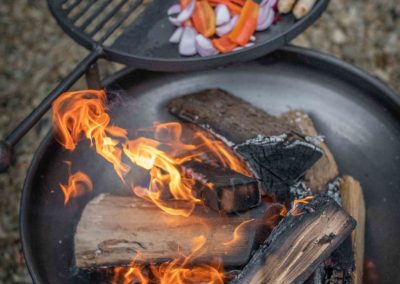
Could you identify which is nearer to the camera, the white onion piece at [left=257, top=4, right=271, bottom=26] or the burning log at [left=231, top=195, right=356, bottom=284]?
the burning log at [left=231, top=195, right=356, bottom=284]

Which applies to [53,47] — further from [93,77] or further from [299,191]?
[299,191]

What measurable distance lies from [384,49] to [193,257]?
237cm

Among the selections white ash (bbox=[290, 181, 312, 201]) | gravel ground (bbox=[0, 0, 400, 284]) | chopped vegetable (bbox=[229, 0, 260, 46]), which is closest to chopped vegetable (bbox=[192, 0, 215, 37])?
chopped vegetable (bbox=[229, 0, 260, 46])

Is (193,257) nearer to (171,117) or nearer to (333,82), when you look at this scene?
(171,117)

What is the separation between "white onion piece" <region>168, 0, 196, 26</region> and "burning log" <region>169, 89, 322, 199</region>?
1.12 feet

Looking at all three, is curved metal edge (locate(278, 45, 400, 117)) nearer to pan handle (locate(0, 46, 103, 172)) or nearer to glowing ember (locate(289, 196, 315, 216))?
glowing ember (locate(289, 196, 315, 216))

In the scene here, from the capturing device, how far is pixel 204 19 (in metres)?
2.22

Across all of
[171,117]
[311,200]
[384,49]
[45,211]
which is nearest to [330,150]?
[311,200]

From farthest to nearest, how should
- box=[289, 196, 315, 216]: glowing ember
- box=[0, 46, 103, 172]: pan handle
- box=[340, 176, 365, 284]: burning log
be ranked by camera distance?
box=[340, 176, 365, 284]: burning log < box=[289, 196, 315, 216]: glowing ember < box=[0, 46, 103, 172]: pan handle

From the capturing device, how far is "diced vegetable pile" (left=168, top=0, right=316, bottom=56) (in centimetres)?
213

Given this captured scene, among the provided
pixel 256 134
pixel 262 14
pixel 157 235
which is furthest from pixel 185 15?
pixel 157 235

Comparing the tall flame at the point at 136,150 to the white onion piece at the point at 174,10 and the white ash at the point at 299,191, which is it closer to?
the white ash at the point at 299,191

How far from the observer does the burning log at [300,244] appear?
1712 mm

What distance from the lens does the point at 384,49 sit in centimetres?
353
